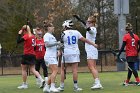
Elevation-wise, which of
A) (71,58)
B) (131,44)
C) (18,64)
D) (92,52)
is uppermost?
(131,44)

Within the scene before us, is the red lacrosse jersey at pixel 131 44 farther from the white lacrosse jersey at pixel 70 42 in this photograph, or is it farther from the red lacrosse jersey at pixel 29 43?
the red lacrosse jersey at pixel 29 43

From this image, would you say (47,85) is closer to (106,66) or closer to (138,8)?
(106,66)

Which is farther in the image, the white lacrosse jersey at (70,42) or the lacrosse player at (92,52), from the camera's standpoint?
the lacrosse player at (92,52)

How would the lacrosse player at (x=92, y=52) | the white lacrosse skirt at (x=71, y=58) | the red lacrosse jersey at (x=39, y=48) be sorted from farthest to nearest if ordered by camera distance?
the red lacrosse jersey at (x=39, y=48)
the lacrosse player at (x=92, y=52)
the white lacrosse skirt at (x=71, y=58)

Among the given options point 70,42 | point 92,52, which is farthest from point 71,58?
point 92,52

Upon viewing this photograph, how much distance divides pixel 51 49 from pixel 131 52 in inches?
123

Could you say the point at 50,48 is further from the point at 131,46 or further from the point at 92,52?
the point at 131,46

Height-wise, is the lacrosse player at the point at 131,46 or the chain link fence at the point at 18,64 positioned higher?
the lacrosse player at the point at 131,46

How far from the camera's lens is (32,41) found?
49.1ft

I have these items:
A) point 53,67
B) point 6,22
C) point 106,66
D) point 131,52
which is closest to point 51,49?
point 53,67

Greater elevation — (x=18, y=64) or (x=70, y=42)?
(x=70, y=42)

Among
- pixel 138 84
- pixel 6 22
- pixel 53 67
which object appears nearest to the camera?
pixel 53 67

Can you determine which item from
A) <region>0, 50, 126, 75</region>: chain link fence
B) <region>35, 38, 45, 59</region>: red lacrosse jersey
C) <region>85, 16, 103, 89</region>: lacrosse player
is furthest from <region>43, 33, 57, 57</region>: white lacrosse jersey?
<region>0, 50, 126, 75</region>: chain link fence

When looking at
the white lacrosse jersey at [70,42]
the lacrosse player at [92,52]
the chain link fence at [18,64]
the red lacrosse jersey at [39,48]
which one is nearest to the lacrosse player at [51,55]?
the white lacrosse jersey at [70,42]
